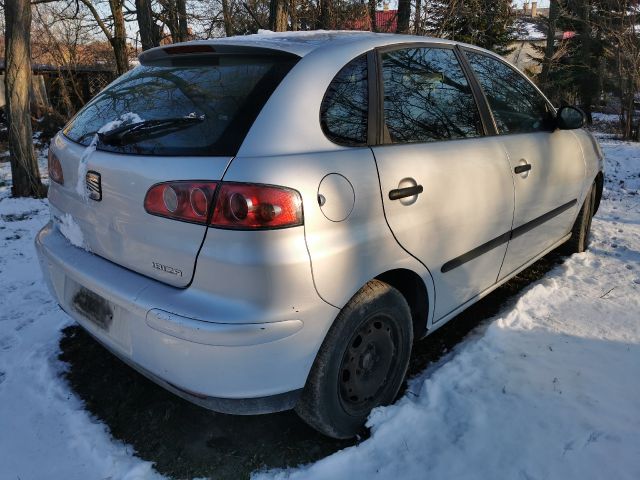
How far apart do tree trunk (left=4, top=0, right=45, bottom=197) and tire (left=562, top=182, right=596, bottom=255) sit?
23.5ft

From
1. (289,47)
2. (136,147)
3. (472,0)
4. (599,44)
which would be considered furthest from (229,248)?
(599,44)

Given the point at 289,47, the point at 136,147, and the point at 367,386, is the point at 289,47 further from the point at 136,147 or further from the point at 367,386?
the point at 367,386

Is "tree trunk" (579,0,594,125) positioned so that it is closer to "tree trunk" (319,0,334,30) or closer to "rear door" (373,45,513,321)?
"tree trunk" (319,0,334,30)

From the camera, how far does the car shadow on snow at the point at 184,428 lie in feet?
6.88

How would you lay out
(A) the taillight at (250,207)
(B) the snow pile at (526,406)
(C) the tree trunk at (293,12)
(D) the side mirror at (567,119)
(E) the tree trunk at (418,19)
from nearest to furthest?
(A) the taillight at (250,207) < (B) the snow pile at (526,406) < (D) the side mirror at (567,119) < (E) the tree trunk at (418,19) < (C) the tree trunk at (293,12)

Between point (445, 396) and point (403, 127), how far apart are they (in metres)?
1.33

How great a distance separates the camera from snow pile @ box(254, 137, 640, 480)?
6.57ft

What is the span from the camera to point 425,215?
221cm

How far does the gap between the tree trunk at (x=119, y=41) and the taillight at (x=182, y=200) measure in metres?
11.8

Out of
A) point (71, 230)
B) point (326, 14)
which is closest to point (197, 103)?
point (71, 230)

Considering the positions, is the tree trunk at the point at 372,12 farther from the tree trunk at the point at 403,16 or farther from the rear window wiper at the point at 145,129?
the rear window wiper at the point at 145,129

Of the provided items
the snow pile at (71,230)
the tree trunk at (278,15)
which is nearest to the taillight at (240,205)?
the snow pile at (71,230)

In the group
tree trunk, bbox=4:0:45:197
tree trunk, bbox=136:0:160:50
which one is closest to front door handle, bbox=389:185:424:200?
tree trunk, bbox=4:0:45:197

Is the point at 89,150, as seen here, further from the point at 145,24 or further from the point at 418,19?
the point at 145,24
